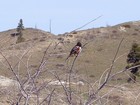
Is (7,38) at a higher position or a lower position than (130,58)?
higher

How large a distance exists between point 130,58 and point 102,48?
526 inches

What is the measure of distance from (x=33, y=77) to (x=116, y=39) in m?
44.3

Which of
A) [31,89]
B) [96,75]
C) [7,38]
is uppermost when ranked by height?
[7,38]

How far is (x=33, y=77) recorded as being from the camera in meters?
4.00

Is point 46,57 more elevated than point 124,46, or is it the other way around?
point 46,57

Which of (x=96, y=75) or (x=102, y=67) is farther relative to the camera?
(x=102, y=67)

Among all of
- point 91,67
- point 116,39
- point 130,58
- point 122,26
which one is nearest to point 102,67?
point 91,67

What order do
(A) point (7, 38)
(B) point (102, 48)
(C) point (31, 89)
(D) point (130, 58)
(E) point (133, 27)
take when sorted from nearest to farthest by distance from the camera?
(C) point (31, 89) < (A) point (7, 38) < (D) point (130, 58) < (B) point (102, 48) < (E) point (133, 27)

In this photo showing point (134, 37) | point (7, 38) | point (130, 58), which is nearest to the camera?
point (7, 38)

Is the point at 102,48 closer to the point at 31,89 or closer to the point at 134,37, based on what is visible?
the point at 134,37

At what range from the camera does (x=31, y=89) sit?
3992mm

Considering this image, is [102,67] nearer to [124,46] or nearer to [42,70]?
[124,46]

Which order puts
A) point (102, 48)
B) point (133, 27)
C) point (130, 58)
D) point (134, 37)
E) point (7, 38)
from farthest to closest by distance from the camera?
point (133, 27) → point (134, 37) → point (102, 48) → point (130, 58) → point (7, 38)

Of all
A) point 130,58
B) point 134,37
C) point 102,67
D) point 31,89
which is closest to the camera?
point 31,89
